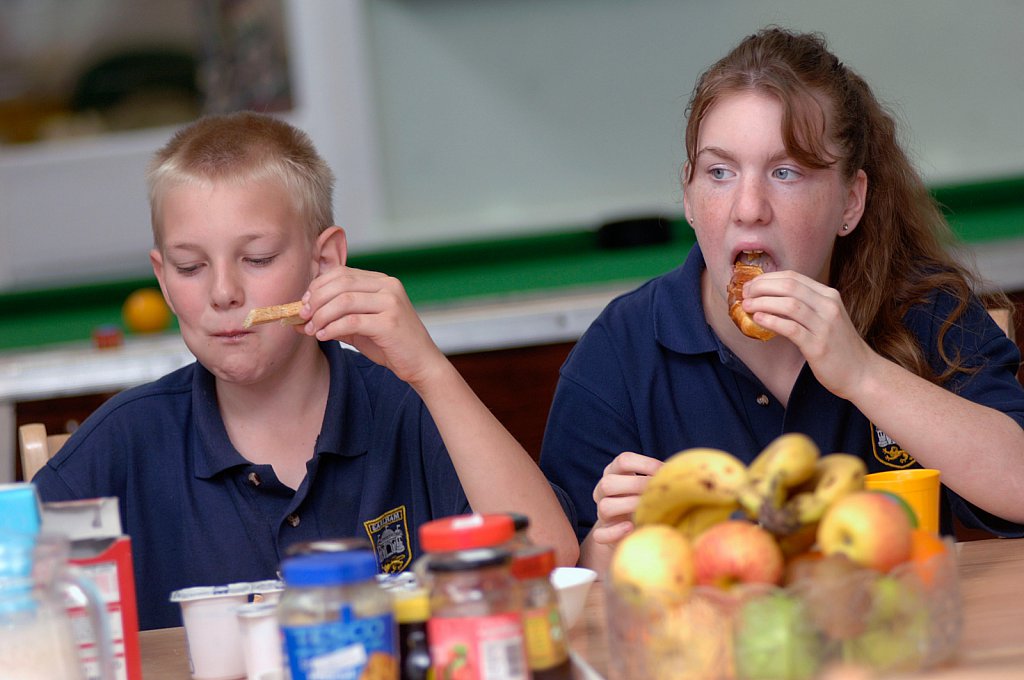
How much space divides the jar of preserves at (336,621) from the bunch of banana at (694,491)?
0.23 m

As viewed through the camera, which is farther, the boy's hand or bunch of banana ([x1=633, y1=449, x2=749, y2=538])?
the boy's hand

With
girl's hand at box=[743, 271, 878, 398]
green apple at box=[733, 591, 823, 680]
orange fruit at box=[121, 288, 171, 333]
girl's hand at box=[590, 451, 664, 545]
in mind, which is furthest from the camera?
orange fruit at box=[121, 288, 171, 333]

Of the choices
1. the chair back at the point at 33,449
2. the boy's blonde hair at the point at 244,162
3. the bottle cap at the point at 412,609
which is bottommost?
the bottle cap at the point at 412,609

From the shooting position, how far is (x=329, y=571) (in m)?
0.84

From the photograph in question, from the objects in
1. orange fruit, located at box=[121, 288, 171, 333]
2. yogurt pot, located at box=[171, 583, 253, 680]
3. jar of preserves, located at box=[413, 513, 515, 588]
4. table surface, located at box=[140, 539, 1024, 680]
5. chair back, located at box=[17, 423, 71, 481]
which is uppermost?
orange fruit, located at box=[121, 288, 171, 333]

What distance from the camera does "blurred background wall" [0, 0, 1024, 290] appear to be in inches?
191

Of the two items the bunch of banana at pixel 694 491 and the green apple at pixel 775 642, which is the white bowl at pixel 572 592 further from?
the green apple at pixel 775 642

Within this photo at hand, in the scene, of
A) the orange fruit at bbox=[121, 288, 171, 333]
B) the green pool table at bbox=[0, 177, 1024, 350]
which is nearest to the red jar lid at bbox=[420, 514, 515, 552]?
the green pool table at bbox=[0, 177, 1024, 350]

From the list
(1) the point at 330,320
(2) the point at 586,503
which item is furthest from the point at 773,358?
(1) the point at 330,320

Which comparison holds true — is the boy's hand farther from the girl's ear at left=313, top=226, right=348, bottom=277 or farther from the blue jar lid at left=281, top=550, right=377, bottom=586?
the blue jar lid at left=281, top=550, right=377, bottom=586

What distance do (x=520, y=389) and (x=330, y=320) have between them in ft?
4.23

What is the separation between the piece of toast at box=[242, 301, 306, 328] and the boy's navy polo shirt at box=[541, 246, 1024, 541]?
43cm

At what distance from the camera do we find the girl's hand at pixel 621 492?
1.23 metres

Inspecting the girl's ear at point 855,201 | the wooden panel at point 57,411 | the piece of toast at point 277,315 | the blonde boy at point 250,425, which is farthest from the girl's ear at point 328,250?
the wooden panel at point 57,411
